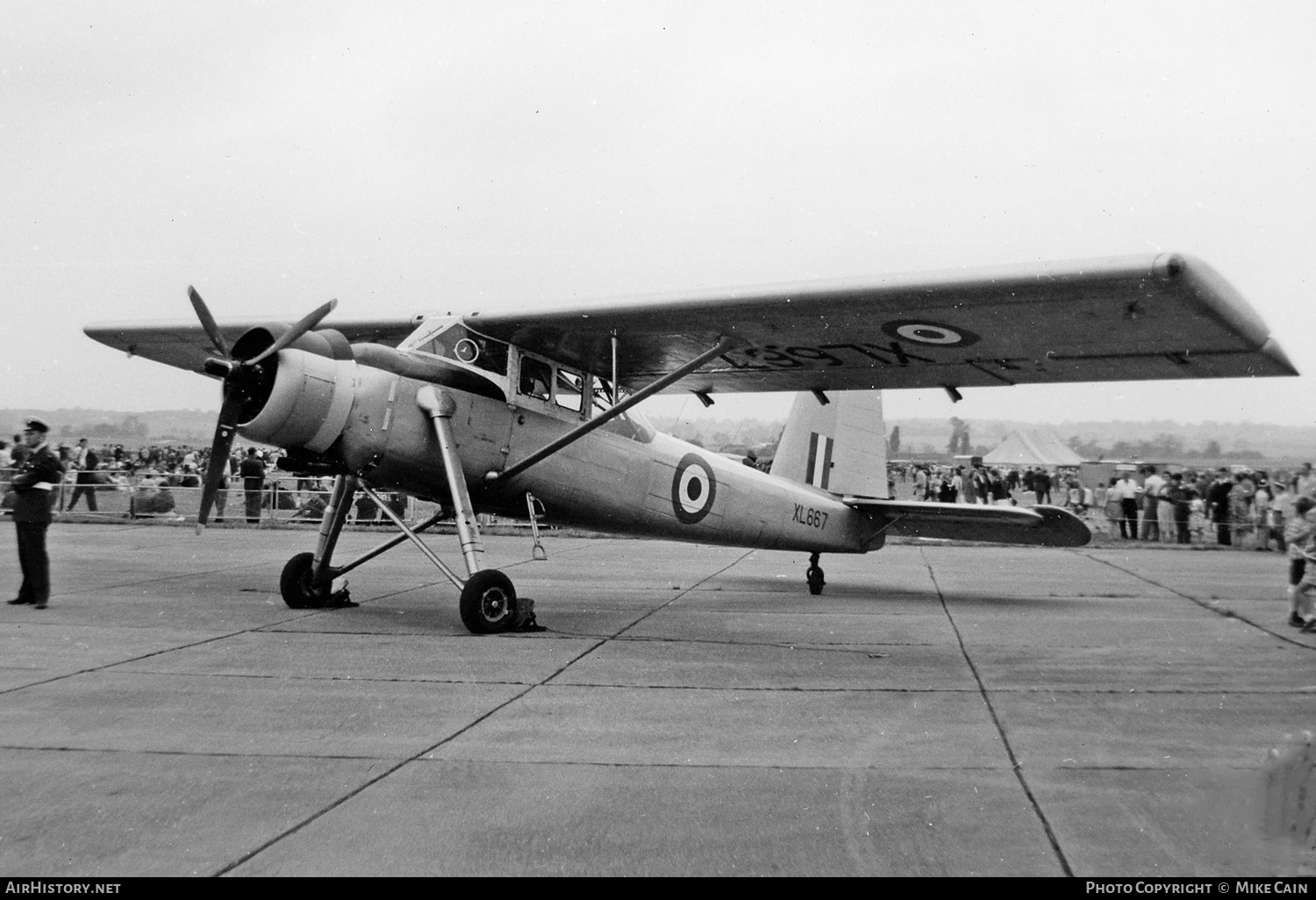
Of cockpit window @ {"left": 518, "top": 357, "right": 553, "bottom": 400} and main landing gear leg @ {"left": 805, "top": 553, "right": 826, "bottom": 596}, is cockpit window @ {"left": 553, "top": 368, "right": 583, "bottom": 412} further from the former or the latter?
main landing gear leg @ {"left": 805, "top": 553, "right": 826, "bottom": 596}

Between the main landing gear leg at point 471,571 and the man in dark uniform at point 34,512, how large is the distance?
3659 millimetres

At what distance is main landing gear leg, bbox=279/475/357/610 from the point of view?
30.8ft

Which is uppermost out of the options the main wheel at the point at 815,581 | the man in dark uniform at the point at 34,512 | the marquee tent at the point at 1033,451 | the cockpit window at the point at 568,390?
the marquee tent at the point at 1033,451

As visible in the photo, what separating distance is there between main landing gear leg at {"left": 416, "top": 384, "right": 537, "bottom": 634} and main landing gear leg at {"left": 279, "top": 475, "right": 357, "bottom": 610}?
1347mm

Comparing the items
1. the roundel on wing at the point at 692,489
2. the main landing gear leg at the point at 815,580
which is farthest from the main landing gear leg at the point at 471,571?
the main landing gear leg at the point at 815,580

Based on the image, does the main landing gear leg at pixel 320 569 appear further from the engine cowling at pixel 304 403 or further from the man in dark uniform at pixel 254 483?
the man in dark uniform at pixel 254 483

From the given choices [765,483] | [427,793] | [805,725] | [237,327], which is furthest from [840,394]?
[427,793]

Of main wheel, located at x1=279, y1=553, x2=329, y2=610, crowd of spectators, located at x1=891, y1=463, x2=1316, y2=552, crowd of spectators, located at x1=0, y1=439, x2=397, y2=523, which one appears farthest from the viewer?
crowd of spectators, located at x1=0, y1=439, x2=397, y2=523

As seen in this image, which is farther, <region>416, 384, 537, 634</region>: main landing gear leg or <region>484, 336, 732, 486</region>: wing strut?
<region>484, 336, 732, 486</region>: wing strut

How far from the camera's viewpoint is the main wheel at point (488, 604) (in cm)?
796

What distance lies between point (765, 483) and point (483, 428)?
3781 mm

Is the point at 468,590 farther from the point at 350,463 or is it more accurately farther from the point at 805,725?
the point at 805,725

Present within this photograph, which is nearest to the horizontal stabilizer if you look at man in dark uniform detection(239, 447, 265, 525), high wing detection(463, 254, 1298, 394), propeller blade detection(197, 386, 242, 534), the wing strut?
high wing detection(463, 254, 1298, 394)

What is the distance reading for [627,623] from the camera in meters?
8.99
